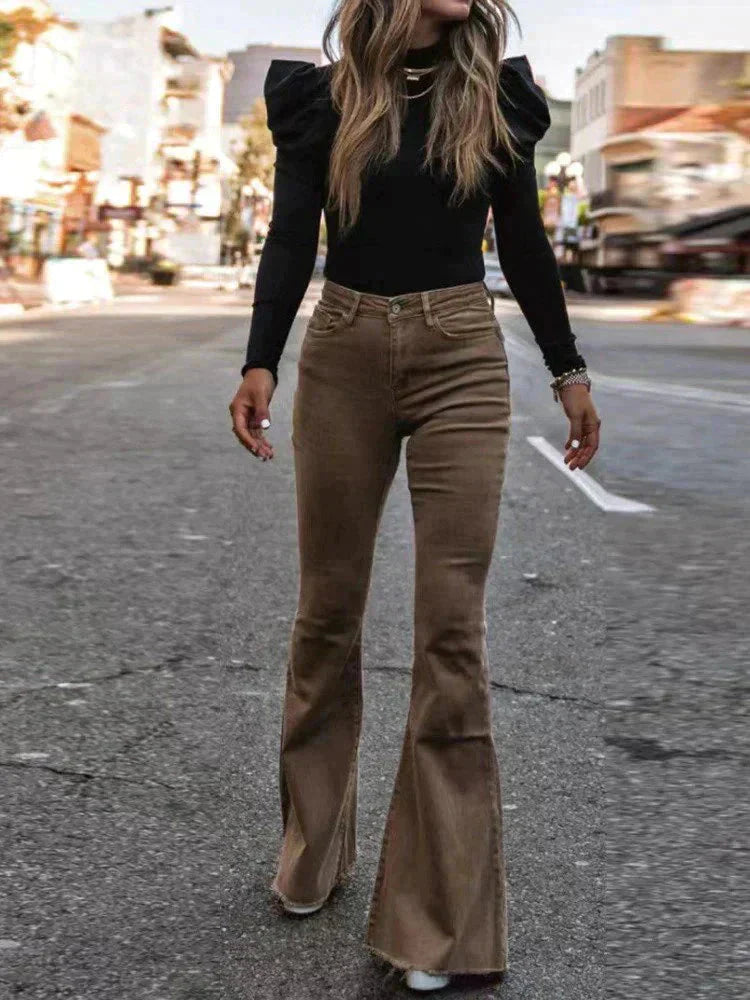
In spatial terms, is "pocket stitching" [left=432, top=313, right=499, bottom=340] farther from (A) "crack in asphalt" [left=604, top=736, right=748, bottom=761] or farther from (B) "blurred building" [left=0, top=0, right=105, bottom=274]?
(B) "blurred building" [left=0, top=0, right=105, bottom=274]

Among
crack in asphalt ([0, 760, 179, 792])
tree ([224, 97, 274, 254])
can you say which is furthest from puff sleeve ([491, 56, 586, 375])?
tree ([224, 97, 274, 254])

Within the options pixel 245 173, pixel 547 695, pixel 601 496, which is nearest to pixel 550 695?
pixel 547 695

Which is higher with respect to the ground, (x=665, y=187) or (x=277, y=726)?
(x=665, y=187)

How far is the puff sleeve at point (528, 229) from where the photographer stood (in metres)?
3.12

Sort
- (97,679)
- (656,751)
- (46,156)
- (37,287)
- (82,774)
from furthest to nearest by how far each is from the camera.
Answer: (46,156)
(37,287)
(97,679)
(656,751)
(82,774)

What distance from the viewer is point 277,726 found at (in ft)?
15.8

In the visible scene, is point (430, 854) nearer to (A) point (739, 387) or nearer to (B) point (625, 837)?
(B) point (625, 837)

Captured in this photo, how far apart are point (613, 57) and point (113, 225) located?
29.4 metres

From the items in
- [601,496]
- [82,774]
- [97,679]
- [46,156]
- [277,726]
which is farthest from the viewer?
[46,156]

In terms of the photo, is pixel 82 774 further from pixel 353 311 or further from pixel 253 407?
pixel 353 311

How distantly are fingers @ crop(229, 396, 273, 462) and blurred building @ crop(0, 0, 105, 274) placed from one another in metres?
53.5

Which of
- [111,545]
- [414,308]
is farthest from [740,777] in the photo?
[111,545]

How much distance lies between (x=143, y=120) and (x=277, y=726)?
98.5m

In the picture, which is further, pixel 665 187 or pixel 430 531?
pixel 665 187
